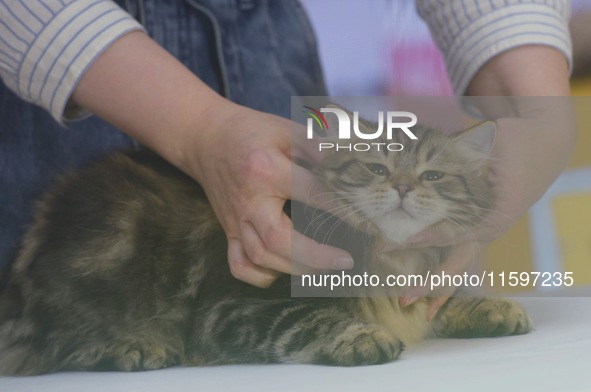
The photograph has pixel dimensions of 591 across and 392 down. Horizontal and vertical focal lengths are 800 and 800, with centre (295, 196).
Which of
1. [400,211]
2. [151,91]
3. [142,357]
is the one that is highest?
[151,91]

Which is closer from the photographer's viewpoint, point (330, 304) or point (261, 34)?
point (330, 304)

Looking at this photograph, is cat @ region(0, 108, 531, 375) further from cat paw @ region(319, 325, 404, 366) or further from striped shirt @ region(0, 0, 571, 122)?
striped shirt @ region(0, 0, 571, 122)

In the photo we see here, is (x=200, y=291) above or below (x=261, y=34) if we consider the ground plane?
below

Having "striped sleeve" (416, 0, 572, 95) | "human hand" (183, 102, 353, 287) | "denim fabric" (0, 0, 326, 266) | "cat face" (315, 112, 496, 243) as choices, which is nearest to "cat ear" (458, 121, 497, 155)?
"cat face" (315, 112, 496, 243)

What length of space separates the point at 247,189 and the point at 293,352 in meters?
0.13

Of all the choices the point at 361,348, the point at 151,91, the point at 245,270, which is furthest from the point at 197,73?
the point at 361,348

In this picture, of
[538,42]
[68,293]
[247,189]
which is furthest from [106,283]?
[538,42]

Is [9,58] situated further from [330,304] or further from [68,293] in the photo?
[330,304]

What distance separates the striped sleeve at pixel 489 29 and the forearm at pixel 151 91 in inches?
11.0

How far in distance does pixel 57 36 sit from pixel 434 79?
386mm

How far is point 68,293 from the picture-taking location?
72 centimetres

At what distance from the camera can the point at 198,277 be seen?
71 cm

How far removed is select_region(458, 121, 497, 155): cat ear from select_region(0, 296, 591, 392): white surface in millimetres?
132

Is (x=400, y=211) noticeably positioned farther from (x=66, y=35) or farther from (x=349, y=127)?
(x=66, y=35)
